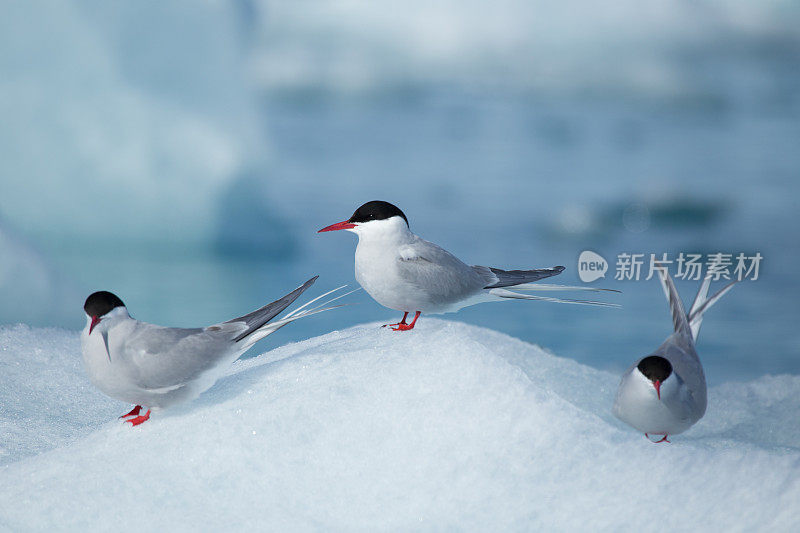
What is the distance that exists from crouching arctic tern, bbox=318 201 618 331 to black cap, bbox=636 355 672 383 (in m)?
0.76

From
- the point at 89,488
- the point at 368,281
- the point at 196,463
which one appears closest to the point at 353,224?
the point at 368,281

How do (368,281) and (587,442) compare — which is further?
(368,281)

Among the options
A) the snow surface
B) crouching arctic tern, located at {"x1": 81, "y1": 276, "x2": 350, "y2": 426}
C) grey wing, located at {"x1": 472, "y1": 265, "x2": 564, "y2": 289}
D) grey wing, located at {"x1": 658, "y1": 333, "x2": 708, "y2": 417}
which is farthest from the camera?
grey wing, located at {"x1": 472, "y1": 265, "x2": 564, "y2": 289}

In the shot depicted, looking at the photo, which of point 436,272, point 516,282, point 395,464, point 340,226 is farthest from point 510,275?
point 395,464

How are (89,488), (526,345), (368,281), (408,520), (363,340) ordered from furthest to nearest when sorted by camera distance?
1. (526,345)
2. (363,340)
3. (368,281)
4. (89,488)
5. (408,520)

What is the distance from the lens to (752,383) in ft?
13.7

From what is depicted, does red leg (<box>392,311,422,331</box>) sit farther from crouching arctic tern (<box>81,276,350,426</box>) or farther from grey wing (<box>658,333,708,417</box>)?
grey wing (<box>658,333,708,417</box>)

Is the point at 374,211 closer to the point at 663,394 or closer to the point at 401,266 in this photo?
the point at 401,266

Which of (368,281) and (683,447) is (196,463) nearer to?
(368,281)

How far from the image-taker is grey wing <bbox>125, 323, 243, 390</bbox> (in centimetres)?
262

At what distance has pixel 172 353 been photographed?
265 cm

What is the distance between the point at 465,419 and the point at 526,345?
1.05 meters

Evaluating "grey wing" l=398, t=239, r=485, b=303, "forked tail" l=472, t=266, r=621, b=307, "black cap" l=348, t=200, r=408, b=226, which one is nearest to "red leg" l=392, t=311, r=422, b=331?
"grey wing" l=398, t=239, r=485, b=303

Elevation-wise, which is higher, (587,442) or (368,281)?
(368,281)
